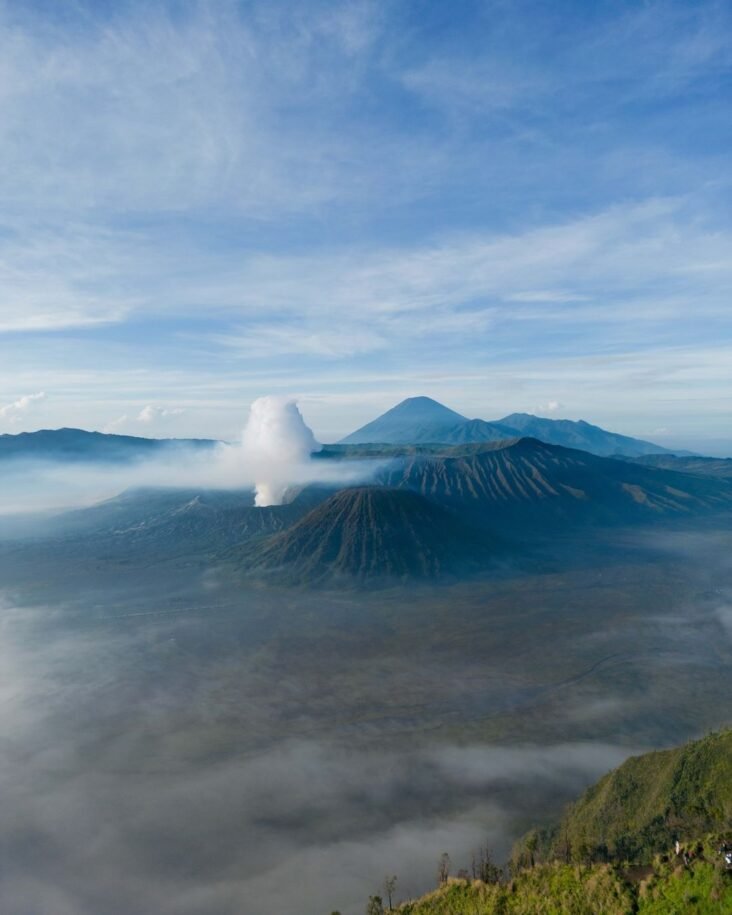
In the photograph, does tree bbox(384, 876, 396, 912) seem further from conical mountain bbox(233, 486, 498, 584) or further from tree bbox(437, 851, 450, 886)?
conical mountain bbox(233, 486, 498, 584)

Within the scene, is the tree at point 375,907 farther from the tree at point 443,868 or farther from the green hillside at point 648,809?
the green hillside at point 648,809

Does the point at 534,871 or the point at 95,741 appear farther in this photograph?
the point at 95,741

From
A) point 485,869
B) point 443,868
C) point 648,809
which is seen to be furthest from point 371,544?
point 485,869

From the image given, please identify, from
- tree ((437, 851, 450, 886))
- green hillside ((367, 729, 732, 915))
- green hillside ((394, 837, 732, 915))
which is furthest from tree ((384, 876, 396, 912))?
green hillside ((394, 837, 732, 915))

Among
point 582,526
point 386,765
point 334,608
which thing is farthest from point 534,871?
point 582,526

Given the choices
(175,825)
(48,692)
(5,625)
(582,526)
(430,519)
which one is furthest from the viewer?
(582,526)

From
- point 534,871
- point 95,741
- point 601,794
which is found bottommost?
point 95,741

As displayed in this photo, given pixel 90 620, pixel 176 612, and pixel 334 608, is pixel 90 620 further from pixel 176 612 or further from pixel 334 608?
pixel 334 608

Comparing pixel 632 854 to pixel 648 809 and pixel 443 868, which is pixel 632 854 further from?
pixel 443 868
